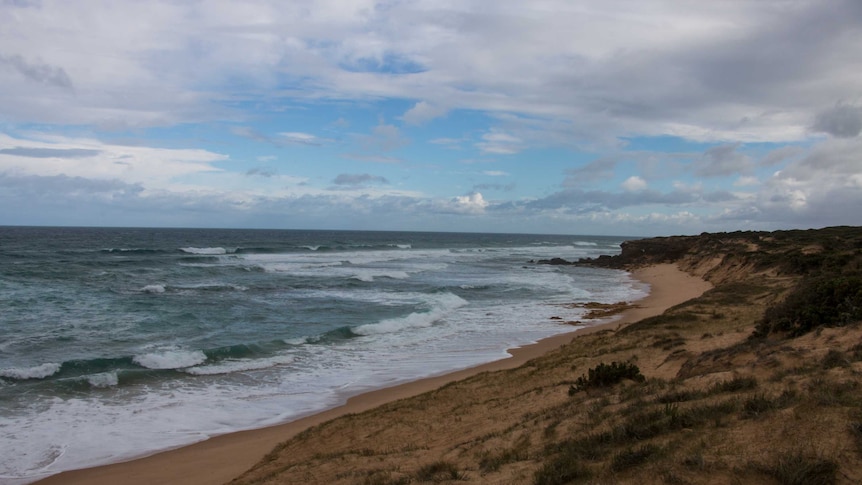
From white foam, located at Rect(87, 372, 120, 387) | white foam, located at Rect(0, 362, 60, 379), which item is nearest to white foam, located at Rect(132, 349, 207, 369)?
white foam, located at Rect(87, 372, 120, 387)

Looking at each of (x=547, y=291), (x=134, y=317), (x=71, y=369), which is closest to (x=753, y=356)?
(x=71, y=369)

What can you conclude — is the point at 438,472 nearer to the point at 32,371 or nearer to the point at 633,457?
the point at 633,457

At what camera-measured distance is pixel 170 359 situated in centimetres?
1584

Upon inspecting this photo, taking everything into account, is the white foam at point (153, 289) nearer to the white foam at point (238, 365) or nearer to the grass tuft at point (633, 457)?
the white foam at point (238, 365)

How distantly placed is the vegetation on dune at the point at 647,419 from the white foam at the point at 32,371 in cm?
866

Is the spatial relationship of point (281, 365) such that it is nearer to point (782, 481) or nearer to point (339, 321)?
point (339, 321)

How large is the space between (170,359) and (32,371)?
126 inches

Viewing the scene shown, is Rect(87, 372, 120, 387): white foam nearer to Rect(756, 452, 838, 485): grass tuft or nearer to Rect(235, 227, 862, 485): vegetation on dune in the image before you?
Rect(235, 227, 862, 485): vegetation on dune

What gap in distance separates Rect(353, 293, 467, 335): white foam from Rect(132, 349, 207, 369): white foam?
5997 millimetres

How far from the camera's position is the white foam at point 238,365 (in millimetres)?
15258

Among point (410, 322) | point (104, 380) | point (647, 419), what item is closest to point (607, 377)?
point (647, 419)

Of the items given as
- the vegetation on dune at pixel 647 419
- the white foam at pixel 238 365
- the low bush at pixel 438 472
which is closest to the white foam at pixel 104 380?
the white foam at pixel 238 365

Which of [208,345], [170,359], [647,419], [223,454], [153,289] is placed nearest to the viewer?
[647,419]

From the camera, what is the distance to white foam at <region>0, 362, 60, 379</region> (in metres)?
13.9
